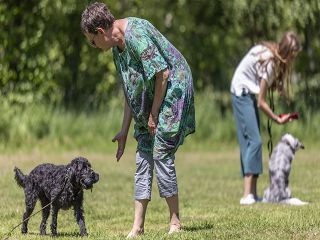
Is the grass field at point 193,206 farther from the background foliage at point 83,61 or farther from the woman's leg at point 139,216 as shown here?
the background foliage at point 83,61

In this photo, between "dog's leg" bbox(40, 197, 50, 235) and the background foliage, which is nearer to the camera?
"dog's leg" bbox(40, 197, 50, 235)

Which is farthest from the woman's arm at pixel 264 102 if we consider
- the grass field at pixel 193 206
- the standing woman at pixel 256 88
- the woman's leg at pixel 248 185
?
the grass field at pixel 193 206

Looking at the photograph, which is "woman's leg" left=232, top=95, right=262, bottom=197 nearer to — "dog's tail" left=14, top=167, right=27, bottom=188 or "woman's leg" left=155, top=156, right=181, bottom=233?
"woman's leg" left=155, top=156, right=181, bottom=233

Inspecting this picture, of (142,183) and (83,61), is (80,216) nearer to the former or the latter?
(142,183)

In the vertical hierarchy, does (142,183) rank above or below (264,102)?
below

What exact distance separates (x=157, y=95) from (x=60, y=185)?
1.07 metres

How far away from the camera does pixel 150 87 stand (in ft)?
23.3

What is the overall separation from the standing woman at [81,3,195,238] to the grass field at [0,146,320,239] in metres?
0.54

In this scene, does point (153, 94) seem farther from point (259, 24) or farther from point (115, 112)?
point (259, 24)

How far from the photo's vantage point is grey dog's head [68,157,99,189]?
23.1 feet

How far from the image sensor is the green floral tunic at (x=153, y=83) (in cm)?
693

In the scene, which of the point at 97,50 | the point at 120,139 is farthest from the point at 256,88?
the point at 97,50

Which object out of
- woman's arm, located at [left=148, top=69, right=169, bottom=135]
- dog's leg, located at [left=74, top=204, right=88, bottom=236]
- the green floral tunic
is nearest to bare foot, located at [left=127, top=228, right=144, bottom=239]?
dog's leg, located at [left=74, top=204, right=88, bottom=236]

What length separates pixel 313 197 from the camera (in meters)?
10.6
